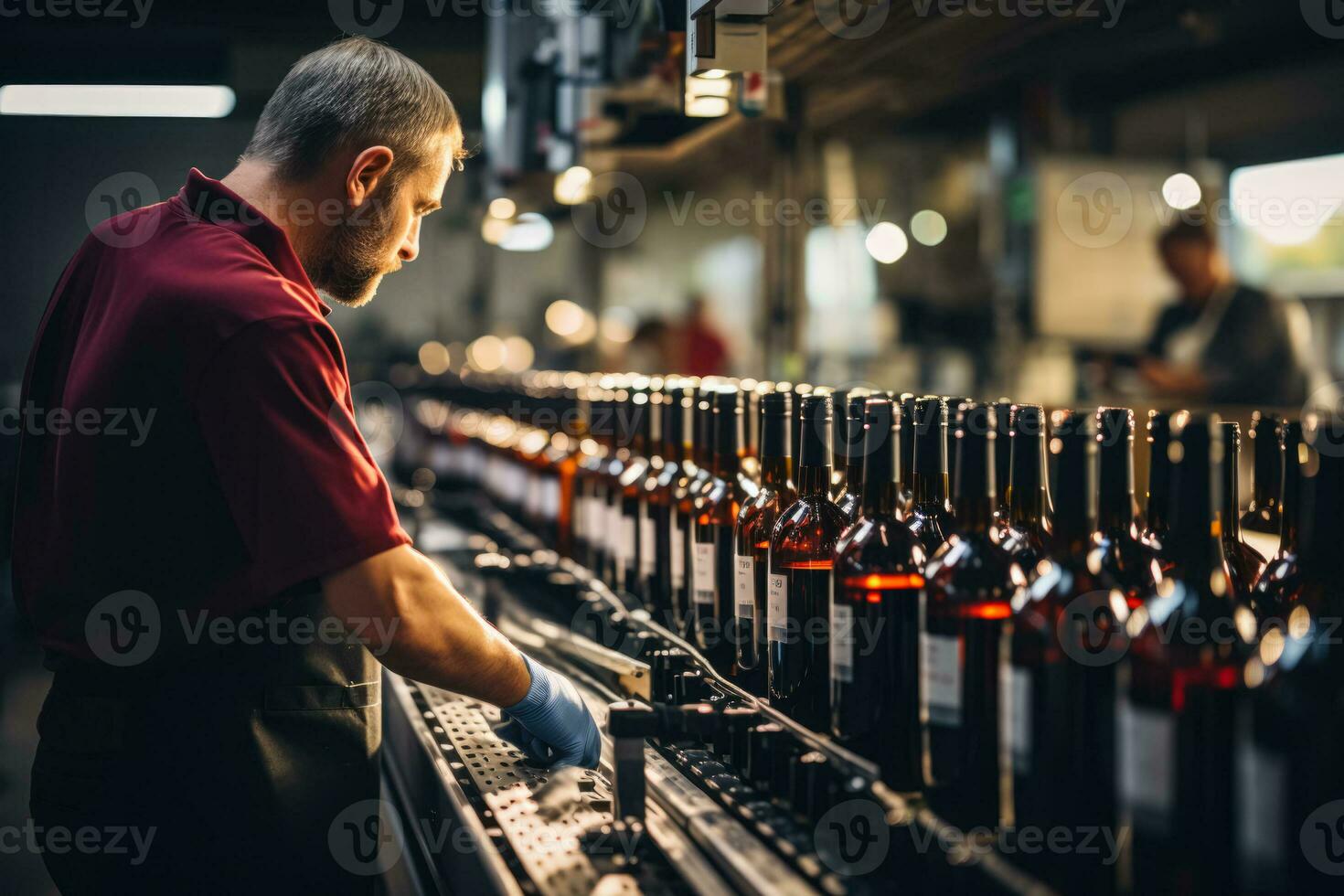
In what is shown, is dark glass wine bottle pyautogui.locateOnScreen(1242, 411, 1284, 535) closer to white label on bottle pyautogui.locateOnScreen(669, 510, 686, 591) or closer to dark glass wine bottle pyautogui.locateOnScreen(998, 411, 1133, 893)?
dark glass wine bottle pyautogui.locateOnScreen(998, 411, 1133, 893)

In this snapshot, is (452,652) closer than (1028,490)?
No

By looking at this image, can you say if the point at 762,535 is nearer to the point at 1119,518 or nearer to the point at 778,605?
the point at 778,605

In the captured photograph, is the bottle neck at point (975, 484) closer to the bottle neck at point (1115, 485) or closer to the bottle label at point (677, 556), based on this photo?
the bottle neck at point (1115, 485)

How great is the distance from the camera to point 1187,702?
0.79 metres

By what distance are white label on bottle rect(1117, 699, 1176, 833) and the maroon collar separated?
1040 millimetres

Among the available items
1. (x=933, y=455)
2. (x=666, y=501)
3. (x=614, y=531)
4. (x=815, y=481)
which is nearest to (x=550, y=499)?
(x=614, y=531)

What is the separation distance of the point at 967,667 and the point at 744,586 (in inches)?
16.9

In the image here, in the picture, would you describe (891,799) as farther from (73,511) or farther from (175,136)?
(175,136)

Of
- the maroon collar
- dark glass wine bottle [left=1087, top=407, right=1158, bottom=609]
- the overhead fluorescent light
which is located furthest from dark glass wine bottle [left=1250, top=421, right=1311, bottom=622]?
the overhead fluorescent light

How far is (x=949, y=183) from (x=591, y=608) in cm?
570

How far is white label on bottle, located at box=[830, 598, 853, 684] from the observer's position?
1.05m

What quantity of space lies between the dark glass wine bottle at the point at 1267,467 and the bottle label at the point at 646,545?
2.79 ft

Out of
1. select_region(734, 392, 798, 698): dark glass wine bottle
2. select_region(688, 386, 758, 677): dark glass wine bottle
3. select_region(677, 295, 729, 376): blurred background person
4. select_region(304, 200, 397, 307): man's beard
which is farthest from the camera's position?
select_region(677, 295, 729, 376): blurred background person

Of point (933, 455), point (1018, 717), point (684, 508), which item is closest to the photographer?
point (1018, 717)
